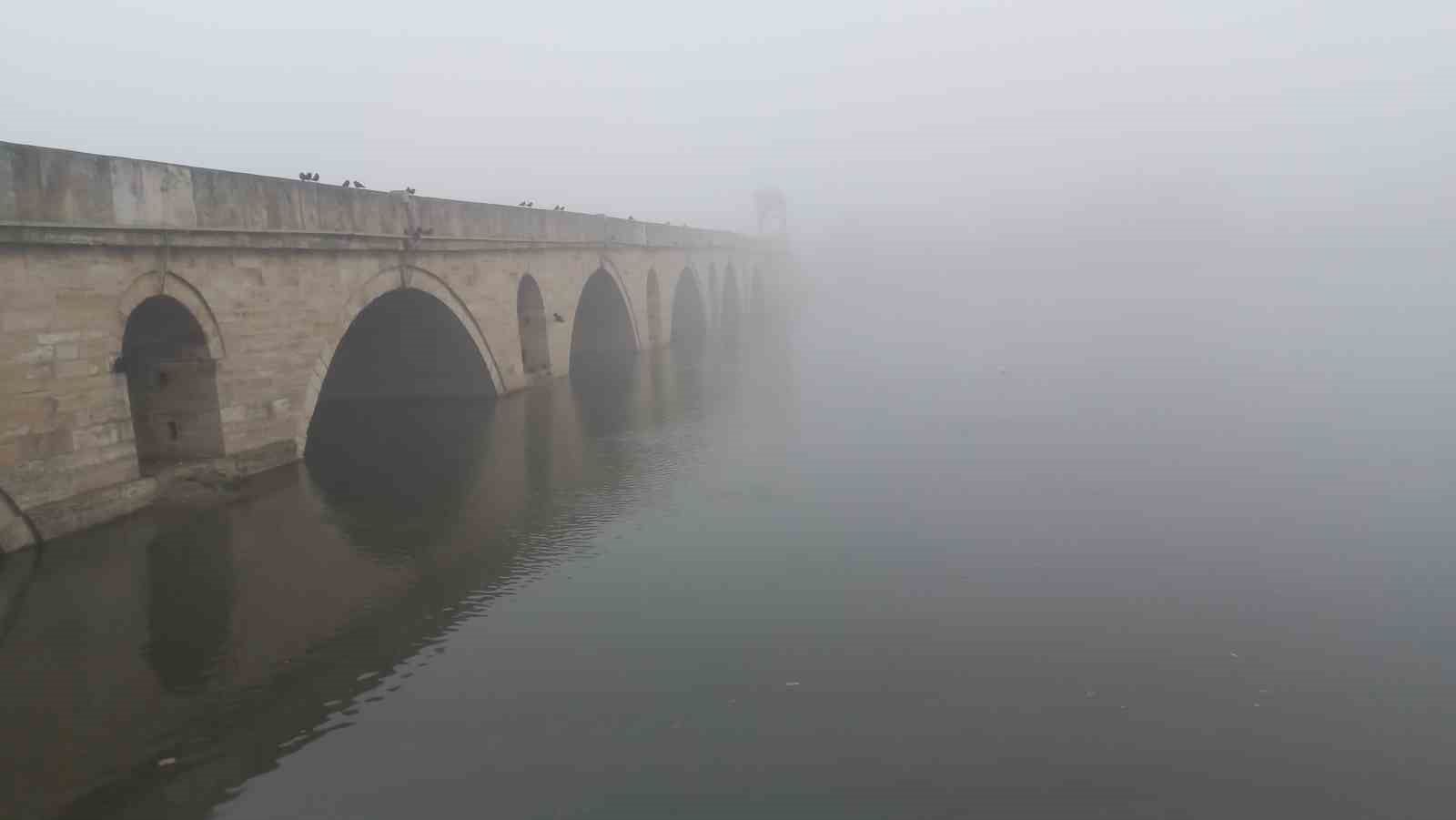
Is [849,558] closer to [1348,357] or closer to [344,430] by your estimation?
[344,430]

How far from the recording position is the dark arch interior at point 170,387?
12844mm

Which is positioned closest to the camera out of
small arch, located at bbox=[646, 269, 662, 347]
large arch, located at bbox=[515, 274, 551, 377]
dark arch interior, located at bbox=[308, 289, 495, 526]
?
dark arch interior, located at bbox=[308, 289, 495, 526]

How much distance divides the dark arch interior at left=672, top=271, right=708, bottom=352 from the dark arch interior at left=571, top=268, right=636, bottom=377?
6.51 metres

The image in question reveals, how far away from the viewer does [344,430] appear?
61.4 ft

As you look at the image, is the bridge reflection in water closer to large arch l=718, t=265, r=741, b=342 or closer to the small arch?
the small arch

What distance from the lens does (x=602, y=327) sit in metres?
31.8

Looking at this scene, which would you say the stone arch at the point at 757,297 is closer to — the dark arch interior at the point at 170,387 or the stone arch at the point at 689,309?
the stone arch at the point at 689,309

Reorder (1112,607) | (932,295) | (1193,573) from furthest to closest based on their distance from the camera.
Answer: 1. (932,295)
2. (1193,573)
3. (1112,607)

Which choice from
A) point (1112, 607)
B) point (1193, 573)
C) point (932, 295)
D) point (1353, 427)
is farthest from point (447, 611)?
point (932, 295)

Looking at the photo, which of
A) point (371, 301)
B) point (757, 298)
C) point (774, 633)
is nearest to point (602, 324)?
point (371, 301)

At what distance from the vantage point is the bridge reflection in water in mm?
6559

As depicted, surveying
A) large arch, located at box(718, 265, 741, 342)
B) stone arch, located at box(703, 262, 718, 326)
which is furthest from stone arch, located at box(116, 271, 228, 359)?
large arch, located at box(718, 265, 741, 342)

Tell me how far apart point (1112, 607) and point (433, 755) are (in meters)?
5.99

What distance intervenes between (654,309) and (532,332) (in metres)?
10.1
